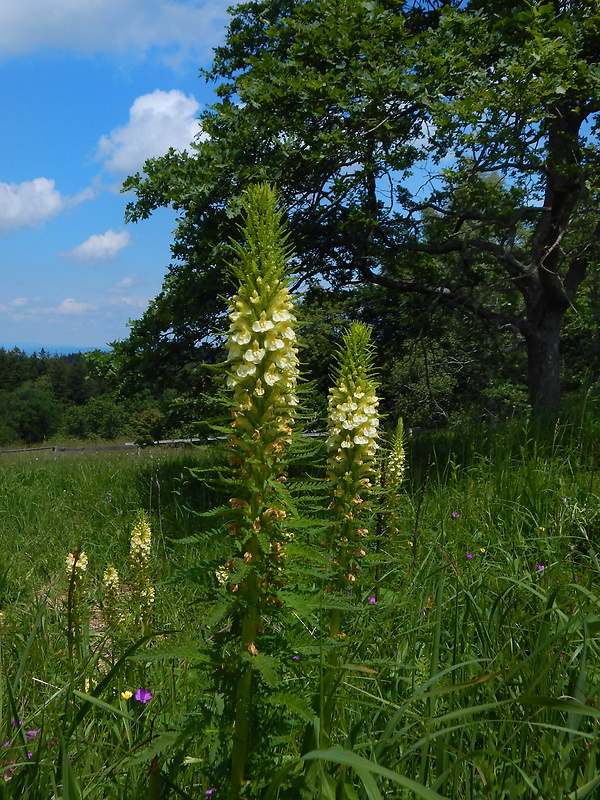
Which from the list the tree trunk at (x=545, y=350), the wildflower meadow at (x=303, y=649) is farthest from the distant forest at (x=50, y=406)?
the wildflower meadow at (x=303, y=649)

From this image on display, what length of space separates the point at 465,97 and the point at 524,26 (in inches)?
43.3

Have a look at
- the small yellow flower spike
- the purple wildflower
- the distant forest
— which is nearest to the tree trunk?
the small yellow flower spike

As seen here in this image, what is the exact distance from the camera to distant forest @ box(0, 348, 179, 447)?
276 ft

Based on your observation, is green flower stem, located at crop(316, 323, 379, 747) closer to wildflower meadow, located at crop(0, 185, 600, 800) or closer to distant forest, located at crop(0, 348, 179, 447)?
wildflower meadow, located at crop(0, 185, 600, 800)

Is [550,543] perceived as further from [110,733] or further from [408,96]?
[408,96]

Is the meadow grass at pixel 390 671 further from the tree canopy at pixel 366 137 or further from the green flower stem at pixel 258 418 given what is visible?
the tree canopy at pixel 366 137

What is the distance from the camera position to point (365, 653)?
8.66 feet

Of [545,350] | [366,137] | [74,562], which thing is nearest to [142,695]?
[74,562]

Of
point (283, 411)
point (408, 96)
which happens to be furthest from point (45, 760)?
point (408, 96)

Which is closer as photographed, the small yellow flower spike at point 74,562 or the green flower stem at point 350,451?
the small yellow flower spike at point 74,562

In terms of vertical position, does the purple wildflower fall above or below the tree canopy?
below

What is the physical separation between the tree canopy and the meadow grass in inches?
133

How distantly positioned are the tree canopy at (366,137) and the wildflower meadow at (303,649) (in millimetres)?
3930

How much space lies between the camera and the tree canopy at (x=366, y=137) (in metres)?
6.63
